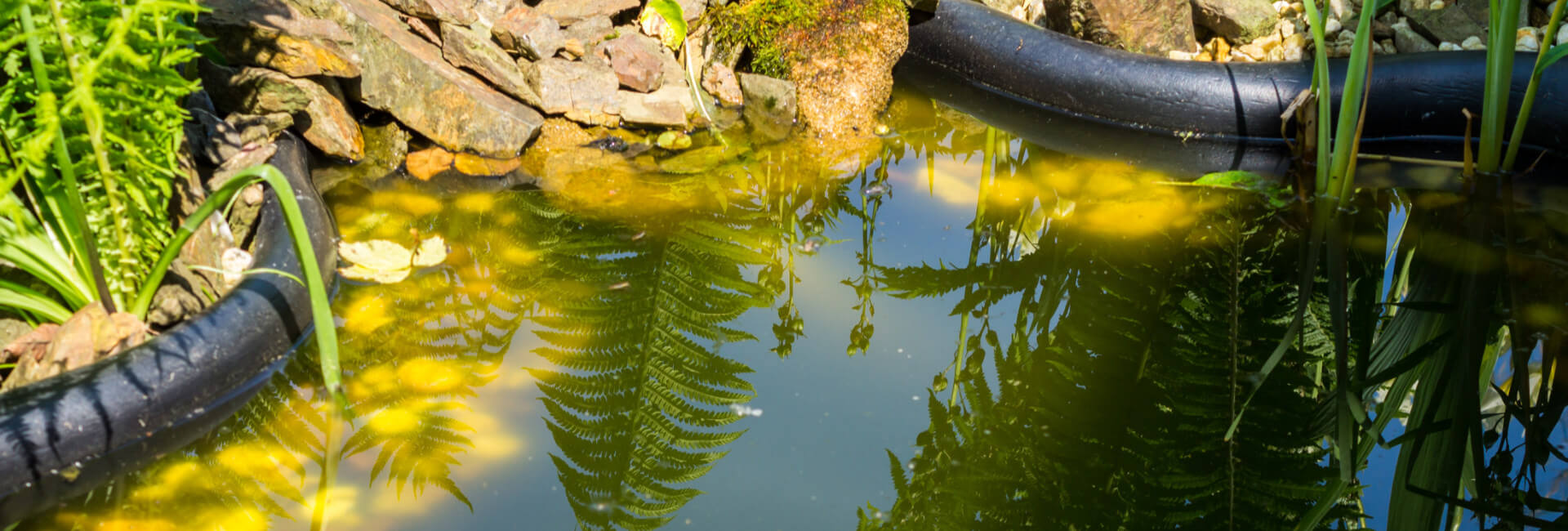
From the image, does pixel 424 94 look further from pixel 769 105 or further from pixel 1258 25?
pixel 1258 25

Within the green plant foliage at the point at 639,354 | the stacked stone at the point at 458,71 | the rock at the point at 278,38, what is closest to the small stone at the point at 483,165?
the stacked stone at the point at 458,71

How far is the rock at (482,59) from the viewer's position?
3705 mm

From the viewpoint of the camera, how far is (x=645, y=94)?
159 inches

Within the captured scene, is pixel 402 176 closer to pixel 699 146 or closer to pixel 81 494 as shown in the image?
pixel 699 146

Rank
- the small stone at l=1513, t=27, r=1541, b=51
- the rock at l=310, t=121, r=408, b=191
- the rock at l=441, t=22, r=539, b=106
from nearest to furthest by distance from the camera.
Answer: the rock at l=310, t=121, r=408, b=191 → the rock at l=441, t=22, r=539, b=106 → the small stone at l=1513, t=27, r=1541, b=51

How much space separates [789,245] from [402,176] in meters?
1.38

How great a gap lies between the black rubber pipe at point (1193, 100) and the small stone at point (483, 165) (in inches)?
82.8

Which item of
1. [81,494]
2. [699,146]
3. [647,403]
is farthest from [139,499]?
[699,146]

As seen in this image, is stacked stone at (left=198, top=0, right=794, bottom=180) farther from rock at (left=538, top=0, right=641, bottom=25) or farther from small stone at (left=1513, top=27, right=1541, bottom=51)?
small stone at (left=1513, top=27, right=1541, bottom=51)

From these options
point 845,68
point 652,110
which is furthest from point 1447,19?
point 652,110

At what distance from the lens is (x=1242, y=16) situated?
15.8 ft

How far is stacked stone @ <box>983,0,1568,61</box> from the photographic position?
15.5 ft

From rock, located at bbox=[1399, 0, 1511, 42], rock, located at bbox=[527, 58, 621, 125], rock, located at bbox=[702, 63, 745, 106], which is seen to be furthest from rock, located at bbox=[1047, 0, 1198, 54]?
rock, located at bbox=[527, 58, 621, 125]

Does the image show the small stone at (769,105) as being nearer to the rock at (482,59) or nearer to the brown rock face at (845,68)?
the brown rock face at (845,68)
